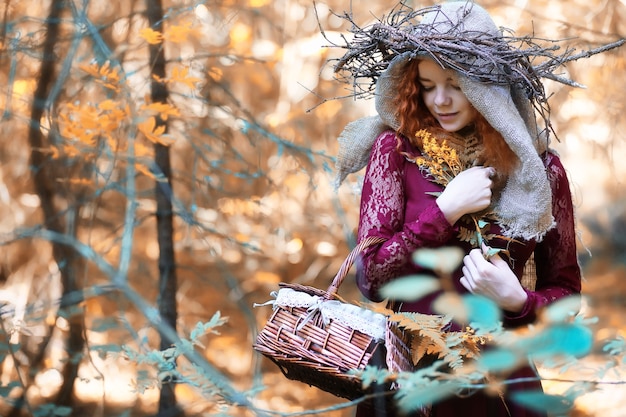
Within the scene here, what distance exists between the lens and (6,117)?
118 inches

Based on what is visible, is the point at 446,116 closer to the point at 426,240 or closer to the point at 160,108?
the point at 426,240

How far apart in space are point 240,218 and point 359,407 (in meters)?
2.70

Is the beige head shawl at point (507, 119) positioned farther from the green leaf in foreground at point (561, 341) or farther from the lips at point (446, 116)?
the green leaf in foreground at point (561, 341)

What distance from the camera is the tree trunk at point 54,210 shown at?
10.9ft

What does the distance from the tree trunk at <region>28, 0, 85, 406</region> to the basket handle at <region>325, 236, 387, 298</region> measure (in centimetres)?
199

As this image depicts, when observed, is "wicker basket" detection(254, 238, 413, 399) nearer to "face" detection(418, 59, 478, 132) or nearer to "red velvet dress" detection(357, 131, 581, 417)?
"red velvet dress" detection(357, 131, 581, 417)

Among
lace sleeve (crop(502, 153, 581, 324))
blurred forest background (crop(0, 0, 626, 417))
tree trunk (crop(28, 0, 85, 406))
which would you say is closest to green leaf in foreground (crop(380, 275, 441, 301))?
lace sleeve (crop(502, 153, 581, 324))

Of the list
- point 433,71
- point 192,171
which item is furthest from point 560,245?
point 192,171

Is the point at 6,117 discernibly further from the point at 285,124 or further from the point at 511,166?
the point at 511,166

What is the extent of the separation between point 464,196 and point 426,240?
123 mm

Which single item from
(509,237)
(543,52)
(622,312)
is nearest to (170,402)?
(509,237)

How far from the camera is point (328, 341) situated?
1.51 m

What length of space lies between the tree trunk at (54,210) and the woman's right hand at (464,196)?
2.11m

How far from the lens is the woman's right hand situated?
160 centimetres
